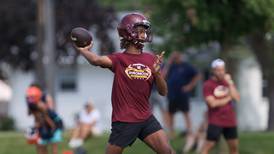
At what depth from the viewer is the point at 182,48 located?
1638cm

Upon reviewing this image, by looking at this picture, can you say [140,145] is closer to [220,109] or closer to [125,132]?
[220,109]

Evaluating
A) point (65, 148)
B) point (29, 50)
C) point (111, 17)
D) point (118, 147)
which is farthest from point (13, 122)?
point (118, 147)

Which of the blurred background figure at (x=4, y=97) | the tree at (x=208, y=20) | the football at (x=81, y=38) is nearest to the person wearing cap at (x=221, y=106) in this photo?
the tree at (x=208, y=20)

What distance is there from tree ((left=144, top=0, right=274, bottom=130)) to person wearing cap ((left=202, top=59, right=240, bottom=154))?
1.81 meters

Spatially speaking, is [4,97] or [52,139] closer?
[52,139]

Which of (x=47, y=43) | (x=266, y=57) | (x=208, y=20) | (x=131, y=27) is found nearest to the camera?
(x=131, y=27)

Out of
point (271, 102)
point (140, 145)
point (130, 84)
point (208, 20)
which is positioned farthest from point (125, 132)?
point (271, 102)

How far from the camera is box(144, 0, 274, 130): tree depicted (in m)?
14.9

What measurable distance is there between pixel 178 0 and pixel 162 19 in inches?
45.5

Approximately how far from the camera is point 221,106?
1335 cm

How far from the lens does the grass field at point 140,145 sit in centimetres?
1564

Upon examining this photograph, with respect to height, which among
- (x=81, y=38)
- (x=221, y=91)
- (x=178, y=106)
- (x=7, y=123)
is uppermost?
(x=81, y=38)

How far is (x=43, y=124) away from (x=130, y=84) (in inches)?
198

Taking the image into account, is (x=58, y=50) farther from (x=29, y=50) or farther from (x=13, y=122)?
(x=13, y=122)
